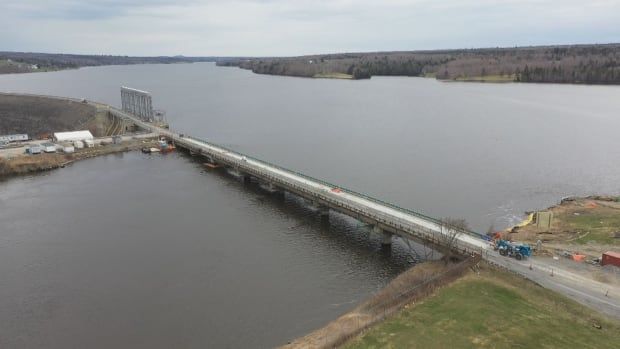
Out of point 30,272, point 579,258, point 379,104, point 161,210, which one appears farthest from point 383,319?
point 379,104

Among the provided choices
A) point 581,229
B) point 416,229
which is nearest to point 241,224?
point 416,229

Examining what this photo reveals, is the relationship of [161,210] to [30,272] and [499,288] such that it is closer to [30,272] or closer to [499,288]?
[30,272]

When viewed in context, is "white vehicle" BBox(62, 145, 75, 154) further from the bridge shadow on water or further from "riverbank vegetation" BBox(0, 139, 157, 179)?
the bridge shadow on water

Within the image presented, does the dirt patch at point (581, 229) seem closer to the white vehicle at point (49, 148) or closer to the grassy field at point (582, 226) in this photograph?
the grassy field at point (582, 226)

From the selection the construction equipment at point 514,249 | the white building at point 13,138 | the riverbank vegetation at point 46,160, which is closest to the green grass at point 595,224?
the construction equipment at point 514,249

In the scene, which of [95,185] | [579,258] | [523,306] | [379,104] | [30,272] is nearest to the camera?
[523,306]

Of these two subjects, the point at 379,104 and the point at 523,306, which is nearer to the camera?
the point at 523,306
